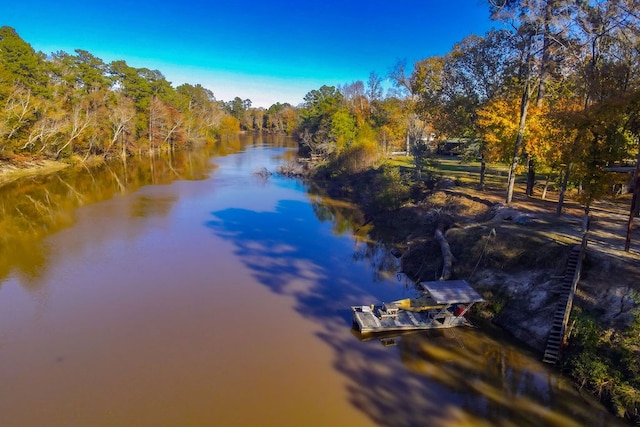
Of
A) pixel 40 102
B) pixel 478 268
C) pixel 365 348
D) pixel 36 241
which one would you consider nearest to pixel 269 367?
pixel 365 348

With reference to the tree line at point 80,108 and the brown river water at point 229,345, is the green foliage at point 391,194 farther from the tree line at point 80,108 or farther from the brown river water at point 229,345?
the tree line at point 80,108

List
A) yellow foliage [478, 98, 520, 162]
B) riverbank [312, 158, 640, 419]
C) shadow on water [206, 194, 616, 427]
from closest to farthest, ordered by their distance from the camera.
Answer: shadow on water [206, 194, 616, 427] < riverbank [312, 158, 640, 419] < yellow foliage [478, 98, 520, 162]

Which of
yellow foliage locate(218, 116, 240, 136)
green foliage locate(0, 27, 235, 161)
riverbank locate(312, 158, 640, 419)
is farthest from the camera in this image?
yellow foliage locate(218, 116, 240, 136)

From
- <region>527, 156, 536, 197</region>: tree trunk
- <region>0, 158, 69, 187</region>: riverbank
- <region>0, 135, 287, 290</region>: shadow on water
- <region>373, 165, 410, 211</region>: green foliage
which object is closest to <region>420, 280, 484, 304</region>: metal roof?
<region>527, 156, 536, 197</region>: tree trunk

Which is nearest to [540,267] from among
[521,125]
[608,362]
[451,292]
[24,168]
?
[451,292]

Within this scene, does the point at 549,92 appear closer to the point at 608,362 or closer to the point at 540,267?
the point at 540,267

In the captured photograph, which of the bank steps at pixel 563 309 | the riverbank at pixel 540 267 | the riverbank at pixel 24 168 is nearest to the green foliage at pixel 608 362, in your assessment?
the riverbank at pixel 540 267

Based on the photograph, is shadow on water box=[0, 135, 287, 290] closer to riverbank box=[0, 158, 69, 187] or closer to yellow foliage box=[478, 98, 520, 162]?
riverbank box=[0, 158, 69, 187]
